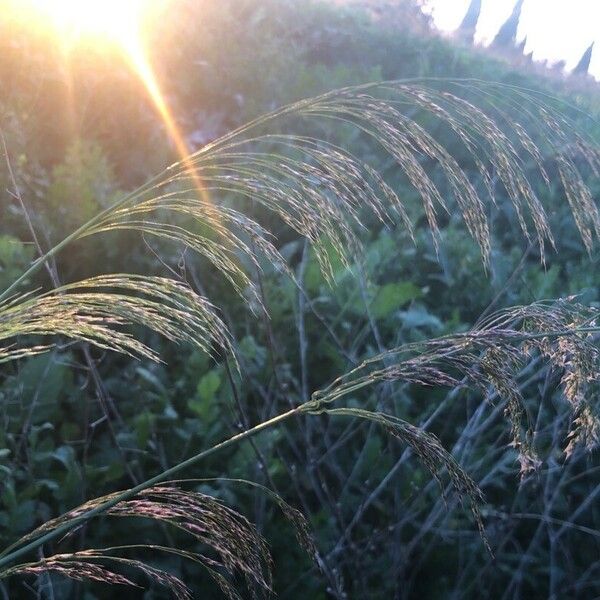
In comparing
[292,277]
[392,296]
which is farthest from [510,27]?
[292,277]

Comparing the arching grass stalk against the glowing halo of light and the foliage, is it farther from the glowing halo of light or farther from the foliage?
the glowing halo of light

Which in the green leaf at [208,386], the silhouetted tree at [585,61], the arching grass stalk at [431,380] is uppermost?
the silhouetted tree at [585,61]

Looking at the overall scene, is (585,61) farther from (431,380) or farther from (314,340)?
(431,380)

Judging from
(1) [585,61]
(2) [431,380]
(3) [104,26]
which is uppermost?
(1) [585,61]

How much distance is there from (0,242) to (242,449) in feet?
4.14

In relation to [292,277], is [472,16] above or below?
→ above

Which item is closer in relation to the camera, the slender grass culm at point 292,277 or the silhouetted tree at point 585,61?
the slender grass culm at point 292,277

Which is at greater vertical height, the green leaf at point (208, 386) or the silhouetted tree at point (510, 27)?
the silhouetted tree at point (510, 27)

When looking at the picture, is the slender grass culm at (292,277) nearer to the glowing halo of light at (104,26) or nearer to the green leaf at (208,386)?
the green leaf at (208,386)

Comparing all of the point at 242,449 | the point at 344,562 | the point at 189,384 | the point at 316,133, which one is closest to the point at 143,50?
the point at 316,133

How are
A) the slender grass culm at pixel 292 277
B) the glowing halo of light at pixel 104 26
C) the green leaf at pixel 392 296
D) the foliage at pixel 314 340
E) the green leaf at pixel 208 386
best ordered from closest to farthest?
the slender grass culm at pixel 292 277, the foliage at pixel 314 340, the green leaf at pixel 208 386, the green leaf at pixel 392 296, the glowing halo of light at pixel 104 26

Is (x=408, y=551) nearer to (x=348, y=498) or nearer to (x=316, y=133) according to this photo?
(x=348, y=498)

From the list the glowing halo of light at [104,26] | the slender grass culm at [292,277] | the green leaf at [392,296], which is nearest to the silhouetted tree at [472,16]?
the glowing halo of light at [104,26]

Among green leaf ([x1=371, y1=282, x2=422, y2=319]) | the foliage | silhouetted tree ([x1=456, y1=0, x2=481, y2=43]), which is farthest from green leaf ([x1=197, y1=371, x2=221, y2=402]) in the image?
silhouetted tree ([x1=456, y1=0, x2=481, y2=43])
